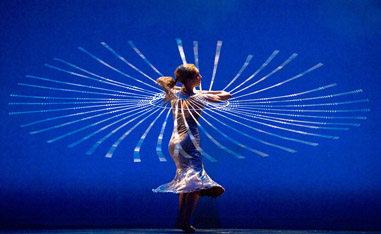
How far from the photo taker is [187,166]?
3557mm

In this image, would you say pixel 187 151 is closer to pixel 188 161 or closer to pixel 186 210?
pixel 188 161

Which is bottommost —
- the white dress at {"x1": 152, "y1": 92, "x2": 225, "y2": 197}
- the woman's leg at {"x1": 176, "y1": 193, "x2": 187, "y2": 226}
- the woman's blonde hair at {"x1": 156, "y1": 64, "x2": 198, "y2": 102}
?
the woman's leg at {"x1": 176, "y1": 193, "x2": 187, "y2": 226}

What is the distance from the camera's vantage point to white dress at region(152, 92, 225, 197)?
3.46 meters

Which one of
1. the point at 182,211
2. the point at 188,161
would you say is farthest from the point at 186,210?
the point at 188,161

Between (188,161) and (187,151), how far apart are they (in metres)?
0.08

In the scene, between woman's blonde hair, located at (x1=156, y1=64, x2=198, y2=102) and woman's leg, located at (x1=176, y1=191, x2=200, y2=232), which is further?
woman's blonde hair, located at (x1=156, y1=64, x2=198, y2=102)

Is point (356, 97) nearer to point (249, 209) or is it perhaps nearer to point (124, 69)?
point (249, 209)

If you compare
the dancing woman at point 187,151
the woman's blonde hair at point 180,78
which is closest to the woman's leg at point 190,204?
the dancing woman at point 187,151

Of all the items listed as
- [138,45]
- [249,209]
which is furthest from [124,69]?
[249,209]

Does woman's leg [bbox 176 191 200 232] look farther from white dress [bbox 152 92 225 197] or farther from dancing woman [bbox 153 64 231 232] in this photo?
white dress [bbox 152 92 225 197]

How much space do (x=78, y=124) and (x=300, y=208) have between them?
267 cm

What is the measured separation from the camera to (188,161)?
140 inches

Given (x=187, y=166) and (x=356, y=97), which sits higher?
(x=356, y=97)

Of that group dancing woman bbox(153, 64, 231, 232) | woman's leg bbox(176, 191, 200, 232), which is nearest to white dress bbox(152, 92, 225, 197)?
dancing woman bbox(153, 64, 231, 232)
